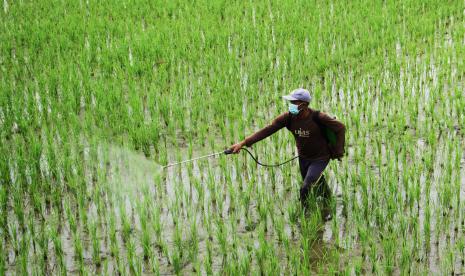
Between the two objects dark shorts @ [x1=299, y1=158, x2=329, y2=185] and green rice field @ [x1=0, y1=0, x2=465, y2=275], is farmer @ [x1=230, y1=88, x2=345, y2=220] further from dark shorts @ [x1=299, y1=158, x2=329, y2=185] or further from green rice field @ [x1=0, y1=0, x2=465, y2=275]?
green rice field @ [x1=0, y1=0, x2=465, y2=275]

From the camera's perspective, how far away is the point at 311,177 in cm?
430

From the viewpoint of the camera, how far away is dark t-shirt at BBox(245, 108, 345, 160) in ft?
13.8

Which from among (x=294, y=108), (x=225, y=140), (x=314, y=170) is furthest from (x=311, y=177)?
(x=225, y=140)

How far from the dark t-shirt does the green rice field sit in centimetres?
34

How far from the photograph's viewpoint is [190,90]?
268 inches

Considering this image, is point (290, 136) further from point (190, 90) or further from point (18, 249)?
point (18, 249)

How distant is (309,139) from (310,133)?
0.05m

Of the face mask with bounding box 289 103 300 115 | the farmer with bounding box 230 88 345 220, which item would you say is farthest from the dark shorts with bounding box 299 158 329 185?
the face mask with bounding box 289 103 300 115

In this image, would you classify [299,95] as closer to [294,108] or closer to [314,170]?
[294,108]

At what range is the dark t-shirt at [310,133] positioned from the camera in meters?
4.20

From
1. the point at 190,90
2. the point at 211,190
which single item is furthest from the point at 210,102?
the point at 211,190

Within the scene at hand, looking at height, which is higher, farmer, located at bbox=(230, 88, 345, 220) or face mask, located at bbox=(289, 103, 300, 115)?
face mask, located at bbox=(289, 103, 300, 115)

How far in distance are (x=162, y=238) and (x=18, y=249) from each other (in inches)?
34.1

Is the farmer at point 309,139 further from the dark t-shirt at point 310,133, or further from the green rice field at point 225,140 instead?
the green rice field at point 225,140
